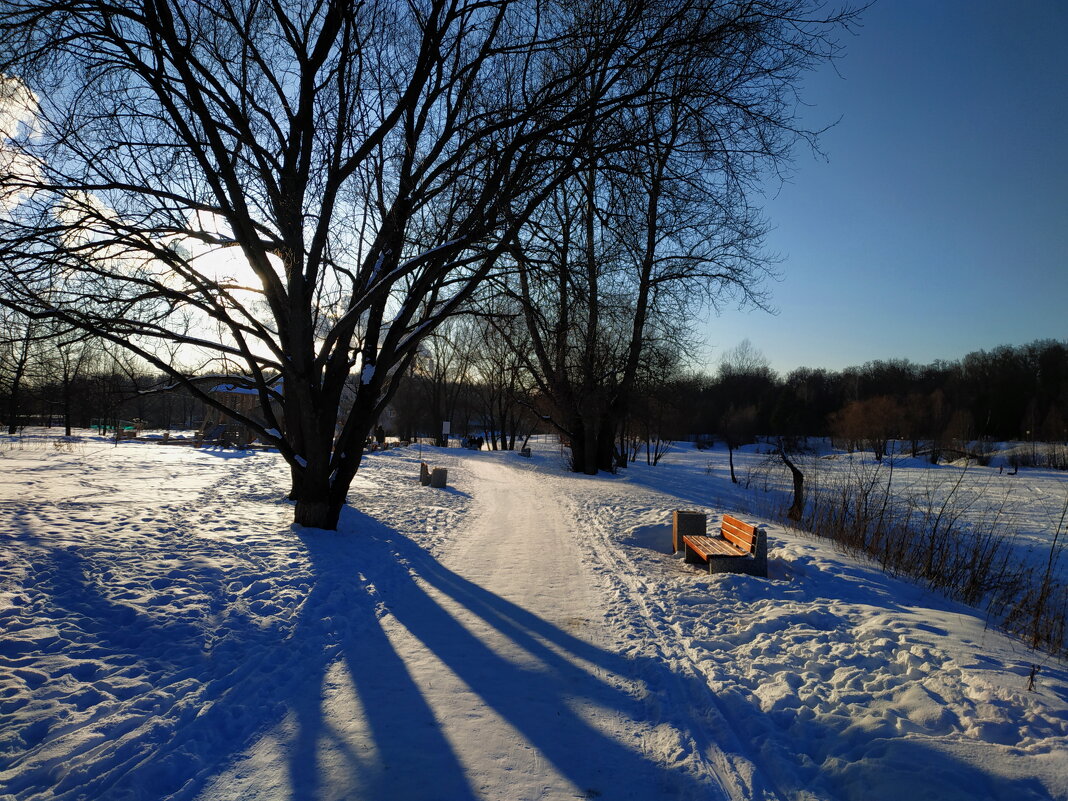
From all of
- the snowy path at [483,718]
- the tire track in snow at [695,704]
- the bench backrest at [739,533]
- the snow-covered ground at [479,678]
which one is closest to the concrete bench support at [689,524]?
the bench backrest at [739,533]

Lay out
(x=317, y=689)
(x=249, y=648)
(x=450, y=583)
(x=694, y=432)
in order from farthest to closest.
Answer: (x=694, y=432), (x=450, y=583), (x=249, y=648), (x=317, y=689)

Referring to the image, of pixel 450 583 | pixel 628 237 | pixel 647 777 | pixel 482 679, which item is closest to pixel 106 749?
pixel 482 679

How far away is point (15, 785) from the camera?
2771 millimetres

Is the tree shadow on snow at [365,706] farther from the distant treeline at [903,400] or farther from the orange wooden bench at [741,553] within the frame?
the distant treeline at [903,400]

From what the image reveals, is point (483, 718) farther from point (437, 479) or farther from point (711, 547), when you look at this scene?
point (437, 479)

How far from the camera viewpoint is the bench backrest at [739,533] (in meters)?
7.39

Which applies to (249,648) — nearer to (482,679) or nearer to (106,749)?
(106,749)

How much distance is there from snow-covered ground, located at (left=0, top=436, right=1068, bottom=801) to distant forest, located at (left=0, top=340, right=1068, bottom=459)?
357 centimetres

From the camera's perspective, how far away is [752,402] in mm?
88938

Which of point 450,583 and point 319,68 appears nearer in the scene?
point 450,583

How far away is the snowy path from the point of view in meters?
2.99

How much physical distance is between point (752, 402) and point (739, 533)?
3444 inches

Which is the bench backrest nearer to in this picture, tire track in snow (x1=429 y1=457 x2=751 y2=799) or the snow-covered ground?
the snow-covered ground

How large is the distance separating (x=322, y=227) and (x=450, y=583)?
18.4ft
